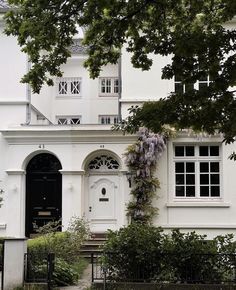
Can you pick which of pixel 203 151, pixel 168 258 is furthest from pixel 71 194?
pixel 168 258

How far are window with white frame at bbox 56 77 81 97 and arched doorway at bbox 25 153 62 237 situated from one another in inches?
218

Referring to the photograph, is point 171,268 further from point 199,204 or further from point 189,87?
point 199,204

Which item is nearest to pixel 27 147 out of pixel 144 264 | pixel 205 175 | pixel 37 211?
pixel 37 211

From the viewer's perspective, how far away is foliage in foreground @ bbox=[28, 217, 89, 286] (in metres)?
12.4

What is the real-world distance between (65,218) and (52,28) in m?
10.9

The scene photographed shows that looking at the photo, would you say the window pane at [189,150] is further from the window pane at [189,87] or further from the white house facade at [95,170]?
the window pane at [189,87]

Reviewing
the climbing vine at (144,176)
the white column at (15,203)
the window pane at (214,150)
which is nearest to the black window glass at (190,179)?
the window pane at (214,150)

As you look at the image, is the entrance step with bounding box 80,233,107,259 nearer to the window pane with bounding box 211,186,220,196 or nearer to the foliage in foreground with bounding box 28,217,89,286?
the foliage in foreground with bounding box 28,217,89,286

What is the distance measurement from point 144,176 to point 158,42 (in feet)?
29.3

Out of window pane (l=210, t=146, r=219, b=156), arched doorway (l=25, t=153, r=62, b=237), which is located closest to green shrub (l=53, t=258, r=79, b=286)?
arched doorway (l=25, t=153, r=62, b=237)

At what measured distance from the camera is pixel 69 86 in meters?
25.6

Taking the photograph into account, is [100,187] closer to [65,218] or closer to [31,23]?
[65,218]

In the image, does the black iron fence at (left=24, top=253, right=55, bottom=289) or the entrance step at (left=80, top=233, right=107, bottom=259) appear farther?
the entrance step at (left=80, top=233, right=107, bottom=259)

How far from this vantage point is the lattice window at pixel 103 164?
A: 20.7m
